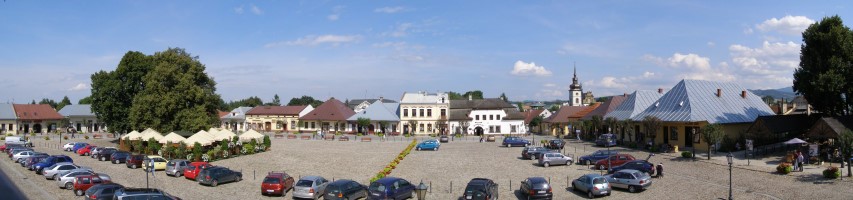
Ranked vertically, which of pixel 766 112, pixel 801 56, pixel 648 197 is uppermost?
pixel 801 56

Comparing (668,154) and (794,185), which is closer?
(794,185)

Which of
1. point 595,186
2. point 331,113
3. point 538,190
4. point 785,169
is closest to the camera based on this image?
point 538,190

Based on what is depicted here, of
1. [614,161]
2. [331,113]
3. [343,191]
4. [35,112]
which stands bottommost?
[343,191]

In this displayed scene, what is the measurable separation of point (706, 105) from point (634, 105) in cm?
959

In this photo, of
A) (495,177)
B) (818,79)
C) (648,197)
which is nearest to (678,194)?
(648,197)

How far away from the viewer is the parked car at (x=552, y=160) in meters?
35.8

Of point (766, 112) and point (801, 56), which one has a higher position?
point (801, 56)

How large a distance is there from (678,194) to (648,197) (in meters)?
1.71

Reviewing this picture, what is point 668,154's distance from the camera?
135 feet

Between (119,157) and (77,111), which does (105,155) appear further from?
(77,111)

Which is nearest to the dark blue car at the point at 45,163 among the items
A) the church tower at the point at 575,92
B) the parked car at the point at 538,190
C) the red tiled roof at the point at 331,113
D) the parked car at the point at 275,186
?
the parked car at the point at 275,186

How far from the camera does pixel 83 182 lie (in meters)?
26.2

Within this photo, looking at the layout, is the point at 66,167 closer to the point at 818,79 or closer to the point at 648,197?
the point at 648,197

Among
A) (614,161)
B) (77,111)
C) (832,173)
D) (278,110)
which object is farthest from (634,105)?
(77,111)
